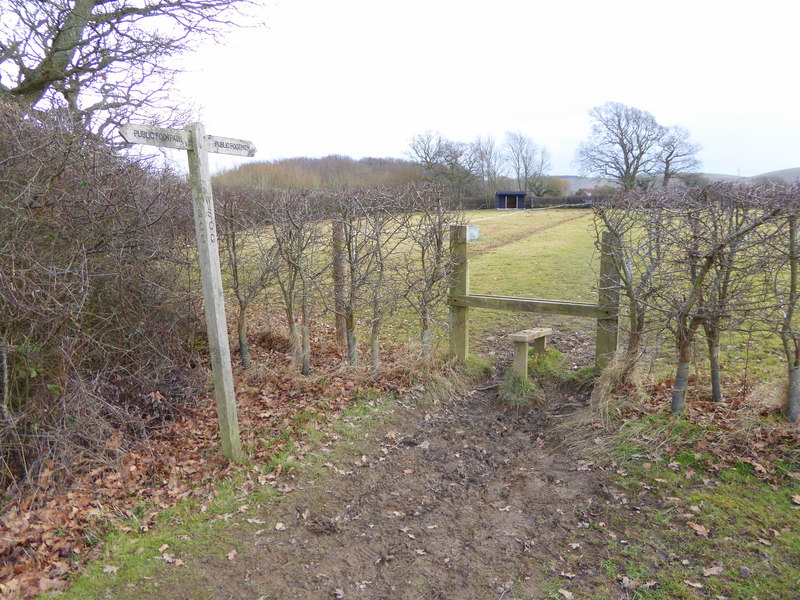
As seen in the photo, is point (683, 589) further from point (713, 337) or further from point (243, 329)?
point (243, 329)

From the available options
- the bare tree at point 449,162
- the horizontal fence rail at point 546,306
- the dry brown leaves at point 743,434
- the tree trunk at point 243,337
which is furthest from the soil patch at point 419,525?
the bare tree at point 449,162

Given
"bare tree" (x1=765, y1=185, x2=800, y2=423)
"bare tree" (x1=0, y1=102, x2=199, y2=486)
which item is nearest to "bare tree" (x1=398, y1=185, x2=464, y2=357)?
"bare tree" (x1=0, y1=102, x2=199, y2=486)

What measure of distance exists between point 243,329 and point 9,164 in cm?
349

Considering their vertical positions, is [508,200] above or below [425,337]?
above

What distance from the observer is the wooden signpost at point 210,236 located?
4.21 meters

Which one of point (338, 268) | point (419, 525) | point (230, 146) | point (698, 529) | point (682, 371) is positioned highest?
point (230, 146)

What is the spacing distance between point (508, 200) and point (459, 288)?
31.9m

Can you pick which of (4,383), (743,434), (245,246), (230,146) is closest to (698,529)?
(743,434)

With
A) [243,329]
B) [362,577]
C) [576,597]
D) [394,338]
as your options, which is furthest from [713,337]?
[243,329]

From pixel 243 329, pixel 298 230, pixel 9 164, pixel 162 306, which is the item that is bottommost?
pixel 243 329

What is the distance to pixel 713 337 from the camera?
5012 mm

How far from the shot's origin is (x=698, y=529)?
365 centimetres

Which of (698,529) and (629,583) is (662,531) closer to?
(698,529)

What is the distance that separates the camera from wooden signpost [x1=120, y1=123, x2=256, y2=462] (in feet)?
13.8
